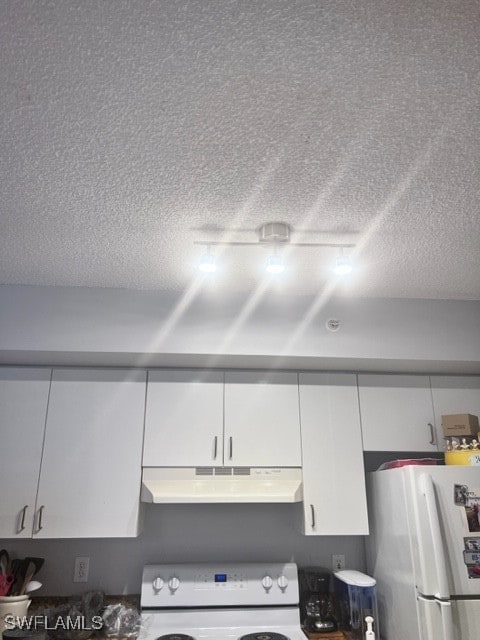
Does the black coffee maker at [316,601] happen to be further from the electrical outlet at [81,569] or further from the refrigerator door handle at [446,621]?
the electrical outlet at [81,569]

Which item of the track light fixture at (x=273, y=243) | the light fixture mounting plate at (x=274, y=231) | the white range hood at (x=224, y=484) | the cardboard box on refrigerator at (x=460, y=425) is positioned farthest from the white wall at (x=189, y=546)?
the light fixture mounting plate at (x=274, y=231)

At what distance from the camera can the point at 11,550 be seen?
2.74 meters

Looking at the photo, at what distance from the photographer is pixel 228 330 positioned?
265 centimetres

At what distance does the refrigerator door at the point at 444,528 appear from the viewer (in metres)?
2.16

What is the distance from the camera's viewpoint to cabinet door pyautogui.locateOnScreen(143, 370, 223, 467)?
263 cm

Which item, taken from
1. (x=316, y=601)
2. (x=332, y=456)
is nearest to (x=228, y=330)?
(x=332, y=456)

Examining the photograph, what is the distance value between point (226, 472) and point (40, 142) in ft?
6.18

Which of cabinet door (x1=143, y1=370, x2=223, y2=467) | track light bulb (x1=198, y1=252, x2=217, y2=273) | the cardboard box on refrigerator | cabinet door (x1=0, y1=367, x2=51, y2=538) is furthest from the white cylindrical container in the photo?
the cardboard box on refrigerator

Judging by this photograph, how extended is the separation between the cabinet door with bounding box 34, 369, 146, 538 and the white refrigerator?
1.36 m

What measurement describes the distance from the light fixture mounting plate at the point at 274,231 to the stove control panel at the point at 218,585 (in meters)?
1.86

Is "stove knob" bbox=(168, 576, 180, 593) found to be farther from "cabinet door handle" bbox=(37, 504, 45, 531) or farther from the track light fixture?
the track light fixture

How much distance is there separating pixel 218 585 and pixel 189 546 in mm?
291

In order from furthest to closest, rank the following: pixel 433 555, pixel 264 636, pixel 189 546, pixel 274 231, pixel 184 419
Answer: pixel 189 546 < pixel 184 419 < pixel 264 636 < pixel 433 555 < pixel 274 231

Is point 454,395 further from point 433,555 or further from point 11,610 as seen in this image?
point 11,610
